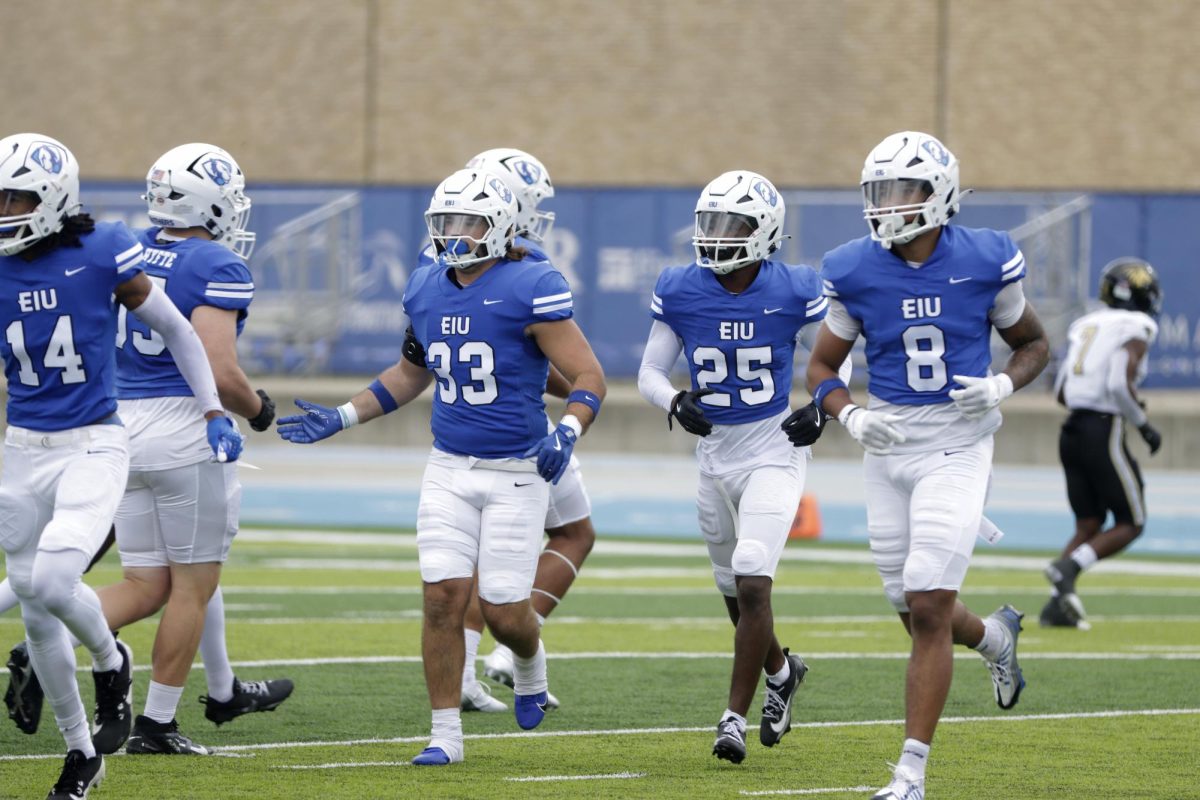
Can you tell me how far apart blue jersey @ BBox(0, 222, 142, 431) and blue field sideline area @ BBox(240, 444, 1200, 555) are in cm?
1038

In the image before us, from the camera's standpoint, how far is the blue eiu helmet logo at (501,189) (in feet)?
22.2

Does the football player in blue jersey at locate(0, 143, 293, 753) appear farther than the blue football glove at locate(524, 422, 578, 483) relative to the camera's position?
Yes

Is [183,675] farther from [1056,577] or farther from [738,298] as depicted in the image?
[1056,577]

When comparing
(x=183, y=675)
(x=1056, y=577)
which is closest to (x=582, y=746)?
(x=183, y=675)

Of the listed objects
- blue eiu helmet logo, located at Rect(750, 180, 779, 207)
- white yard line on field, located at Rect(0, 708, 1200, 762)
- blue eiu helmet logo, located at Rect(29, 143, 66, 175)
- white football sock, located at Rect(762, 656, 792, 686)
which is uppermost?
blue eiu helmet logo, located at Rect(29, 143, 66, 175)

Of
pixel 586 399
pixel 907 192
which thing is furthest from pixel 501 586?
pixel 907 192

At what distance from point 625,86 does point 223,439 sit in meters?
27.6

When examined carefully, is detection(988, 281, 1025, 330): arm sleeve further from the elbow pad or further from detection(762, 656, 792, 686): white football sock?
the elbow pad

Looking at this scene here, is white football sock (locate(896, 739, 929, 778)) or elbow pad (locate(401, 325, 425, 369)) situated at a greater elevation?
elbow pad (locate(401, 325, 425, 369))

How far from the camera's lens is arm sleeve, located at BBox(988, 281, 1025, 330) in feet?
21.1

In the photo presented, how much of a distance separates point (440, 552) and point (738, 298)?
139 centimetres

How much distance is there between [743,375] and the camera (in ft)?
23.2

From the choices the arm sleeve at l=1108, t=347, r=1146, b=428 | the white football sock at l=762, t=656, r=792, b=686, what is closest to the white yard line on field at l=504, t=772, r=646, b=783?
the white football sock at l=762, t=656, r=792, b=686

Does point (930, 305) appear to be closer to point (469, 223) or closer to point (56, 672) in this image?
point (469, 223)
